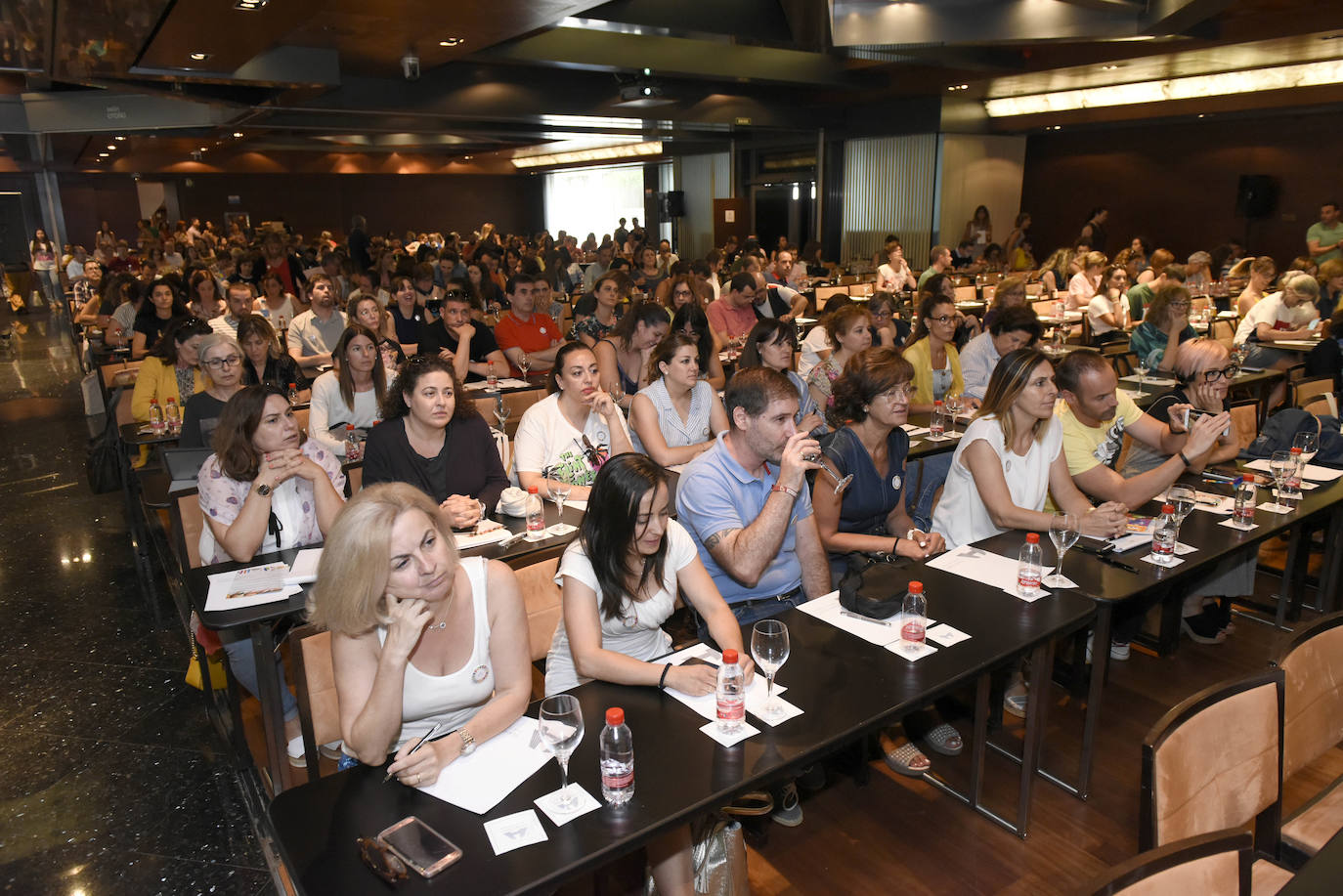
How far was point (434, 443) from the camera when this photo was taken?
3.82m

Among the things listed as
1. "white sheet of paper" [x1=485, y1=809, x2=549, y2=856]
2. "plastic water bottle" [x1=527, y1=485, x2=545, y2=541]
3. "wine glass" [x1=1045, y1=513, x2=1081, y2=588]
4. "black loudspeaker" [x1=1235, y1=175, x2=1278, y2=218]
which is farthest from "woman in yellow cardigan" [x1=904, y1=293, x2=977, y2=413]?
"black loudspeaker" [x1=1235, y1=175, x2=1278, y2=218]

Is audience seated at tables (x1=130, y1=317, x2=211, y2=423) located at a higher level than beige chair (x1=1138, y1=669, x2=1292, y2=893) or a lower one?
higher

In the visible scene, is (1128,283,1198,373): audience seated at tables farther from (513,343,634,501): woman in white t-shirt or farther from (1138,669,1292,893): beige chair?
(1138,669,1292,893): beige chair

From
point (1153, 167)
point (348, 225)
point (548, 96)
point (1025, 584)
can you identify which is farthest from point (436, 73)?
point (348, 225)

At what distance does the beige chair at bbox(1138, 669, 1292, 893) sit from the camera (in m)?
1.81

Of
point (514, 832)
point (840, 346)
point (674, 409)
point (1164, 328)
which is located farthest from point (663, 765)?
point (1164, 328)

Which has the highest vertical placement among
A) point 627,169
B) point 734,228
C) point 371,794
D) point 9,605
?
→ point 627,169

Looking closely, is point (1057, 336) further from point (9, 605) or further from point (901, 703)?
point (9, 605)

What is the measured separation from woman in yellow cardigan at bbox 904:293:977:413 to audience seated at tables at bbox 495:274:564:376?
9.54 ft

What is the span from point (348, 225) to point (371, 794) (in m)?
26.1

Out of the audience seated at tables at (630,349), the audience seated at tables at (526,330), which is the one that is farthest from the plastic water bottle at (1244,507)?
the audience seated at tables at (526,330)

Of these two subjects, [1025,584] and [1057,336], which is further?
[1057,336]

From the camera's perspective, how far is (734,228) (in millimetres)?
18188

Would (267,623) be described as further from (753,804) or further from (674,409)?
(674,409)
